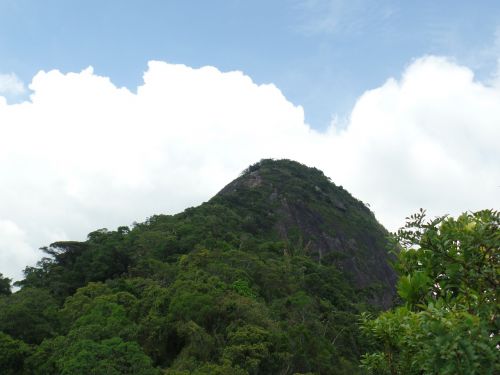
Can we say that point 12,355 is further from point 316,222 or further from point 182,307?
point 316,222

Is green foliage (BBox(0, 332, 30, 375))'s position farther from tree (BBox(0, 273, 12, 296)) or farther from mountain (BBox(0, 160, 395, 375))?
tree (BBox(0, 273, 12, 296))

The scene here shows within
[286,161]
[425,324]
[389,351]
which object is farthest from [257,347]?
[286,161]

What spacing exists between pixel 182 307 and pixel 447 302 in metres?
21.7

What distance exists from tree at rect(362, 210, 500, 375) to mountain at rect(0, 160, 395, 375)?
495mm

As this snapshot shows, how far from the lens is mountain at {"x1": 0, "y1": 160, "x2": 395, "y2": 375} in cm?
2100

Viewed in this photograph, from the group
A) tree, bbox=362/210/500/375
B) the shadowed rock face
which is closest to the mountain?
tree, bbox=362/210/500/375

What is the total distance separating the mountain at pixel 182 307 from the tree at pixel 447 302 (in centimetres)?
50

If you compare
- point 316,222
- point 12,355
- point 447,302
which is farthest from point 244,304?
point 316,222

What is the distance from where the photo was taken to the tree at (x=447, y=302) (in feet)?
10.7

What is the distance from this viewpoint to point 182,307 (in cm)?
2450

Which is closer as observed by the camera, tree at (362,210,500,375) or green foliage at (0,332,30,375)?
tree at (362,210,500,375)

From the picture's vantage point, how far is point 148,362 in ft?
62.6

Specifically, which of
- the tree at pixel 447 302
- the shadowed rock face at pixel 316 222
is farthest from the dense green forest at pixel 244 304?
the shadowed rock face at pixel 316 222

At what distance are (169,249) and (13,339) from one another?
18873 mm
